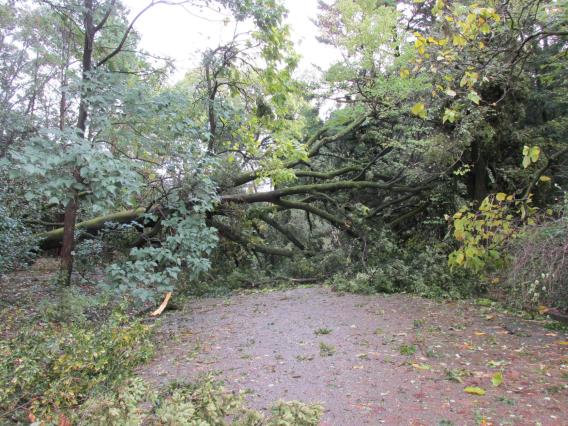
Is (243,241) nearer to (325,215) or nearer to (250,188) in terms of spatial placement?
(325,215)

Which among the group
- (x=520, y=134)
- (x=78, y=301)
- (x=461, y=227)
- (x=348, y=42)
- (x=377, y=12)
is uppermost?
(x=377, y=12)

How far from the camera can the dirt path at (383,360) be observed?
3281 millimetres

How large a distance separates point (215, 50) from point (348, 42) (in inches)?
155

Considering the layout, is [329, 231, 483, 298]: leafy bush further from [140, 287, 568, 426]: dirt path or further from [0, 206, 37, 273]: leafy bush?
[0, 206, 37, 273]: leafy bush

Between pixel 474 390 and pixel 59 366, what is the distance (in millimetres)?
3317

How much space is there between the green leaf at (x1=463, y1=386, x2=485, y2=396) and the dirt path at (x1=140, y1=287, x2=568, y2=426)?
5 cm

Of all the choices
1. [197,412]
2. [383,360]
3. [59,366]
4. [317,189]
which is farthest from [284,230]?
[197,412]

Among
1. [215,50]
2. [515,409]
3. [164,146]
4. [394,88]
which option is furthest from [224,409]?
[394,88]

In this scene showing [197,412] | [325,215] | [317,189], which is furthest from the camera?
[317,189]

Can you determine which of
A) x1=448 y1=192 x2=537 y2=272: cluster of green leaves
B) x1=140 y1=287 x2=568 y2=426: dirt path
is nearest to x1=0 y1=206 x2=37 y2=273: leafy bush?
x1=140 y1=287 x2=568 y2=426: dirt path

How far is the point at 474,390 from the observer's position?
3.52m

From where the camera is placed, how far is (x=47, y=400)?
9.51 feet

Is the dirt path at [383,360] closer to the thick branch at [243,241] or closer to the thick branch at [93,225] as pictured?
the thick branch at [243,241]

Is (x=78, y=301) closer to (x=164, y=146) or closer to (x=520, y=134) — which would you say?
(x=164, y=146)
